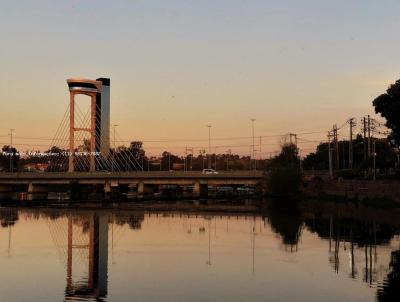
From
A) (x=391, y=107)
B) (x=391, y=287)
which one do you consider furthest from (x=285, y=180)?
(x=391, y=287)

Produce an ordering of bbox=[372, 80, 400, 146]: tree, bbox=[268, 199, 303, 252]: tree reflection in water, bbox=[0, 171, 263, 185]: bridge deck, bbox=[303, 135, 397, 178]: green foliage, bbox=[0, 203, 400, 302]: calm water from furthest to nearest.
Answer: bbox=[0, 171, 263, 185]: bridge deck, bbox=[303, 135, 397, 178]: green foliage, bbox=[372, 80, 400, 146]: tree, bbox=[268, 199, 303, 252]: tree reflection in water, bbox=[0, 203, 400, 302]: calm water

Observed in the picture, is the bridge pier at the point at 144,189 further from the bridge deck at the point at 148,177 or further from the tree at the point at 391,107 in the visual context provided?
the tree at the point at 391,107

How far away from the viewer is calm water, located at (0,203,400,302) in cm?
2044

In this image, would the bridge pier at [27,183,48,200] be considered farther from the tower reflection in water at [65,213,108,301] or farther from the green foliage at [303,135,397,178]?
the tower reflection in water at [65,213,108,301]

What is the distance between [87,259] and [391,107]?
50.0 metres

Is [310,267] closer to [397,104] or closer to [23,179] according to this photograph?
[397,104]

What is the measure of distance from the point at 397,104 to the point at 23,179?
78.1m

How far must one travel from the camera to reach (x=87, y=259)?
2816 cm

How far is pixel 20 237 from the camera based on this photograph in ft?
126

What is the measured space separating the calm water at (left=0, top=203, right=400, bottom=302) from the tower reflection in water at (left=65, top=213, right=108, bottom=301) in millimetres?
45

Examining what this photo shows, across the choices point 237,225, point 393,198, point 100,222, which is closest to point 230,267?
point 237,225

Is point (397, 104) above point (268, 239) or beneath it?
above

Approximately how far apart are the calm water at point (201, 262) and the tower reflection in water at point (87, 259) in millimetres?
45

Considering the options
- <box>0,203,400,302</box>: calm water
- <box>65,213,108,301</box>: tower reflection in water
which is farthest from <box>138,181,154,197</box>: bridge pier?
<box>0,203,400,302</box>: calm water
